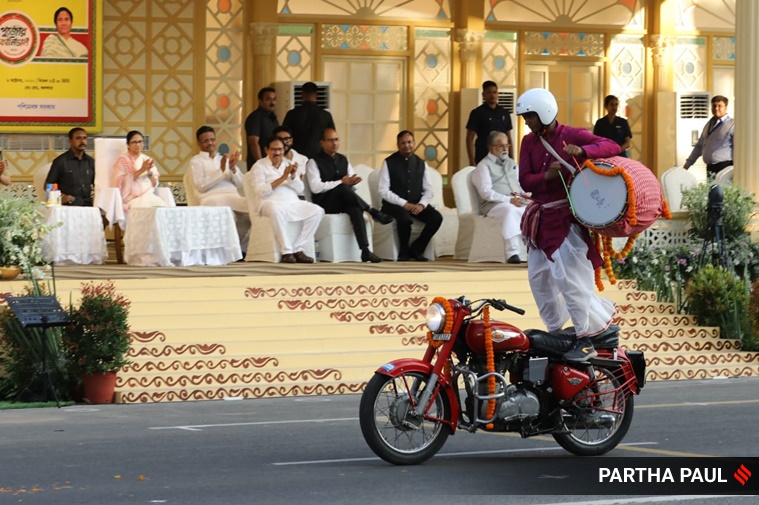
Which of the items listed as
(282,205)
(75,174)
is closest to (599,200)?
(282,205)

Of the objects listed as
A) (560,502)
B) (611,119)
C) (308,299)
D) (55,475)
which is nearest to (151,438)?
(55,475)

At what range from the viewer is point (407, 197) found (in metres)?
16.7

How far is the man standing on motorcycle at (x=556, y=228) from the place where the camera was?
876cm

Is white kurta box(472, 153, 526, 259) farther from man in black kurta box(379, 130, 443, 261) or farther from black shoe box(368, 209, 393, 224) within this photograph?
black shoe box(368, 209, 393, 224)

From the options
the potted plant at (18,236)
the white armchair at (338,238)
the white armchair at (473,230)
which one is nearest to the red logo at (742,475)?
the potted plant at (18,236)

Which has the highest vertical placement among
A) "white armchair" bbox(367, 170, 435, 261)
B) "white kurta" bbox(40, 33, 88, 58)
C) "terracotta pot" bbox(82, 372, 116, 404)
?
"white kurta" bbox(40, 33, 88, 58)

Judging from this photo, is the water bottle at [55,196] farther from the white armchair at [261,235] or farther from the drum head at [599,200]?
the drum head at [599,200]

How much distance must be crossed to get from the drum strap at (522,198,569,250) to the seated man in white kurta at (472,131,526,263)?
268 inches

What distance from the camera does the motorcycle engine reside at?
8.06 meters

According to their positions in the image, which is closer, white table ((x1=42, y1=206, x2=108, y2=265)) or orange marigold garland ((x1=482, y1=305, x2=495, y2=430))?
orange marigold garland ((x1=482, y1=305, x2=495, y2=430))

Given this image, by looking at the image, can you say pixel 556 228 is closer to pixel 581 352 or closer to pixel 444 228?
pixel 581 352

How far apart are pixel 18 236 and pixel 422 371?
610 centimetres

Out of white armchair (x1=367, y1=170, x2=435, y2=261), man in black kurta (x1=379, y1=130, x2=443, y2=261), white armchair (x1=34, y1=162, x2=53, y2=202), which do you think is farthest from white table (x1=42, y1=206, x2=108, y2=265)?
man in black kurta (x1=379, y1=130, x2=443, y2=261)

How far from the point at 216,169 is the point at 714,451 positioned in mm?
9133
